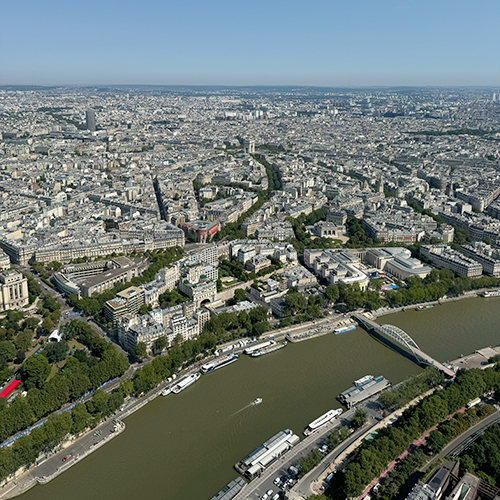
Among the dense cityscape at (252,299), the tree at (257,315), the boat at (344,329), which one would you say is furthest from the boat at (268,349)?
the boat at (344,329)

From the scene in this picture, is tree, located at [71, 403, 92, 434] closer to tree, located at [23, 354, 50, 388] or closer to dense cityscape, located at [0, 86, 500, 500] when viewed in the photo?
dense cityscape, located at [0, 86, 500, 500]

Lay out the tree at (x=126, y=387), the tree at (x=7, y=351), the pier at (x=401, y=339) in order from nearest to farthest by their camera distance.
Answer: the tree at (x=126, y=387) → the tree at (x=7, y=351) → the pier at (x=401, y=339)

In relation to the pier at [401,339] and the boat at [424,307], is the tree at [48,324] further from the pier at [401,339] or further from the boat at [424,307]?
the boat at [424,307]

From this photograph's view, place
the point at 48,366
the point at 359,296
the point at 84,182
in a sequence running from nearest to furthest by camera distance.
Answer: the point at 48,366 < the point at 359,296 < the point at 84,182

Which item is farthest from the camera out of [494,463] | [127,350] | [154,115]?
[154,115]

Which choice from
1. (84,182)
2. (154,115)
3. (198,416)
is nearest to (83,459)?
(198,416)

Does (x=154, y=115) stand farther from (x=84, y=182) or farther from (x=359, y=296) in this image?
(x=359, y=296)

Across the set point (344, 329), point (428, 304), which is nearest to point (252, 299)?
point (344, 329)

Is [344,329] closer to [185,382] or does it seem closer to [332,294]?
[332,294]
